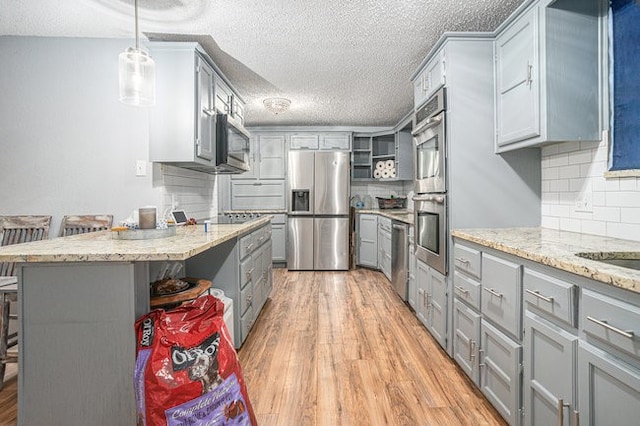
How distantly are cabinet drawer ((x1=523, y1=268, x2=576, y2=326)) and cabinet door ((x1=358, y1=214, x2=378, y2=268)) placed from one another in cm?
357

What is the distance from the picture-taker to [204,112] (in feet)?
8.62

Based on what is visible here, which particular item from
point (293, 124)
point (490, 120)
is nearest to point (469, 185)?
point (490, 120)

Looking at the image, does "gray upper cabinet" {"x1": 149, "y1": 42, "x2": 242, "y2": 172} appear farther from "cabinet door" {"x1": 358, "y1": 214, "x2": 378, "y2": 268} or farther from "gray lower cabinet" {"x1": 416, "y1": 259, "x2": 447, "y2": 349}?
"cabinet door" {"x1": 358, "y1": 214, "x2": 378, "y2": 268}

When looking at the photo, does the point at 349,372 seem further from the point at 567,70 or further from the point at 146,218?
the point at 567,70

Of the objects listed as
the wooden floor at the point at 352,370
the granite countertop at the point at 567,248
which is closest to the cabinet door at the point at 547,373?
the granite countertop at the point at 567,248

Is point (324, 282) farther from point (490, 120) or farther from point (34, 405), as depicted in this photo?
point (34, 405)

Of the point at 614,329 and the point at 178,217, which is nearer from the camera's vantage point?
the point at 614,329

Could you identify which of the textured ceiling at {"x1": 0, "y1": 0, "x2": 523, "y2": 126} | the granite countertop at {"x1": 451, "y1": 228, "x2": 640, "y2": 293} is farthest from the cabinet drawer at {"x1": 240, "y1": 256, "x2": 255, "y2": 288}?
the textured ceiling at {"x1": 0, "y1": 0, "x2": 523, "y2": 126}

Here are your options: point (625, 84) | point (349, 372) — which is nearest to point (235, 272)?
point (349, 372)

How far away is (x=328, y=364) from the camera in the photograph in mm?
2180

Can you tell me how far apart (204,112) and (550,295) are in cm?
253

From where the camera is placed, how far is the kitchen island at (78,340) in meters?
1.26

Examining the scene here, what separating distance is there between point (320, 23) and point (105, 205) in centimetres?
212

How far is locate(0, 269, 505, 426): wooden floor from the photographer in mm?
1659
